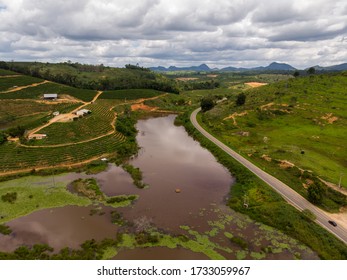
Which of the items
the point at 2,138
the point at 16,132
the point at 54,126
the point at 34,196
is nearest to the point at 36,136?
the point at 16,132

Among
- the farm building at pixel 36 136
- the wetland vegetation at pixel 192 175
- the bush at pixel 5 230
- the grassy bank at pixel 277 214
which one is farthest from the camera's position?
the farm building at pixel 36 136

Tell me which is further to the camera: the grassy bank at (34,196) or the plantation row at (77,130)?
the plantation row at (77,130)

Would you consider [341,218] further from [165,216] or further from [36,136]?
[36,136]

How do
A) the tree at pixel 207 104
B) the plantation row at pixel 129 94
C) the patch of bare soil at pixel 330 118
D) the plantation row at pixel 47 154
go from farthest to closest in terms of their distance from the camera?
the plantation row at pixel 129 94, the tree at pixel 207 104, the patch of bare soil at pixel 330 118, the plantation row at pixel 47 154

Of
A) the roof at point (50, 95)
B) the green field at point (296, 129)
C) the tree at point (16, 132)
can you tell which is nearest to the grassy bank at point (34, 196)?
the tree at point (16, 132)

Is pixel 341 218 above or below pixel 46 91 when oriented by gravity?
below

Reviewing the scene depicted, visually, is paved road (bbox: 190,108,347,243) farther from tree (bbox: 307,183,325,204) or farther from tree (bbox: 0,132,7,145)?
tree (bbox: 0,132,7,145)

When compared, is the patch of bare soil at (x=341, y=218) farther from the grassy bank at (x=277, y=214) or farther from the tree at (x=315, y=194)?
the grassy bank at (x=277, y=214)
